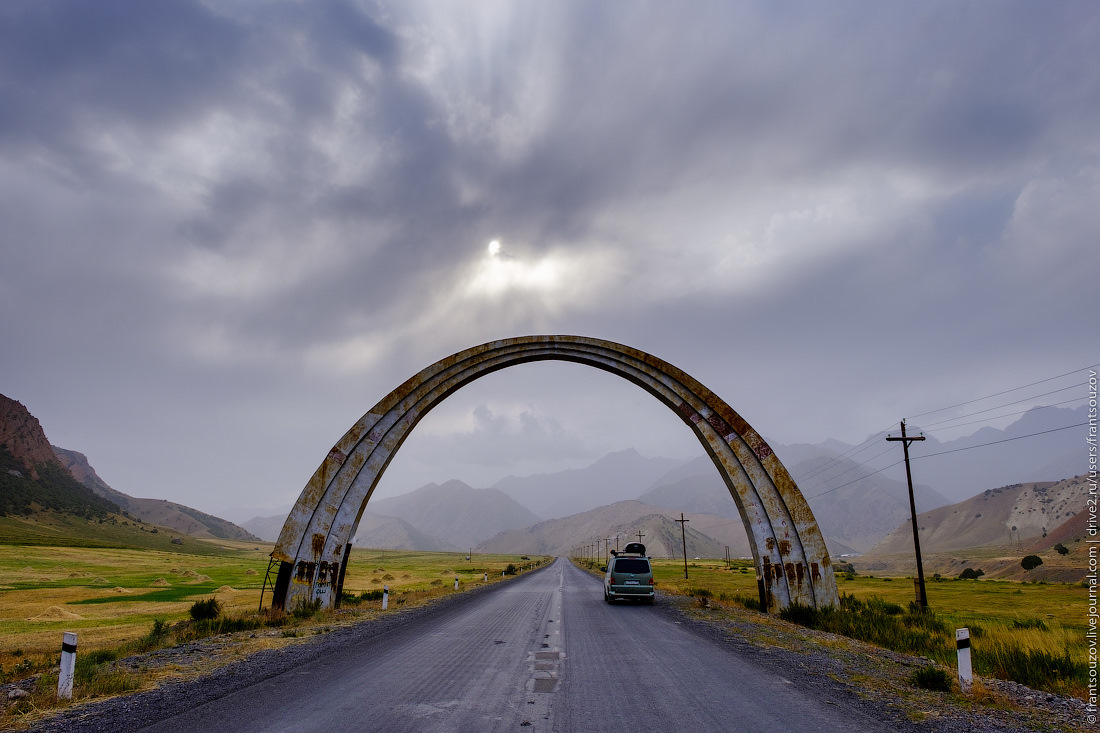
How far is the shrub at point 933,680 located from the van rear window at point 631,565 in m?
15.2

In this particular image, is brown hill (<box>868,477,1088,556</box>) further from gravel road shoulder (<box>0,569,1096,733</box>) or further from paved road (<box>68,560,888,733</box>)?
paved road (<box>68,560,888,733</box>)

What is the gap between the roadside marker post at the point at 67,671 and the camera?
7414 mm

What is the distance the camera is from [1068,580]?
169ft

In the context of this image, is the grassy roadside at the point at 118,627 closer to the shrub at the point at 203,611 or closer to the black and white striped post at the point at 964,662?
the shrub at the point at 203,611

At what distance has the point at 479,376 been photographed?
2323 cm

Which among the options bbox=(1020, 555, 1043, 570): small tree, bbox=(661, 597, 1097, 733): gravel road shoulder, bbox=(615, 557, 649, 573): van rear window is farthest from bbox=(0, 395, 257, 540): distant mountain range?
bbox=(1020, 555, 1043, 570): small tree

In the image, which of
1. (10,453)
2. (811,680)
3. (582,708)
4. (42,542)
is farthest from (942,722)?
(10,453)

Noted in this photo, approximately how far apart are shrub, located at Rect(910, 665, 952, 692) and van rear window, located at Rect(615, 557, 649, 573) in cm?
1522

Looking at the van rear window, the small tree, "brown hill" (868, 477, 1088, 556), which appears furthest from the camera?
"brown hill" (868, 477, 1088, 556)

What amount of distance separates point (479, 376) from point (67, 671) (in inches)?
650

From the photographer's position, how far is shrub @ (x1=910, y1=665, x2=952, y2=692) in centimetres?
799

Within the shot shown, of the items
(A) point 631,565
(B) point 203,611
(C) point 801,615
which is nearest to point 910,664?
(C) point 801,615

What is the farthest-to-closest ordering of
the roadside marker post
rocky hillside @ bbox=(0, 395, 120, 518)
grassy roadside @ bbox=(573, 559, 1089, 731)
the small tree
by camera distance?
rocky hillside @ bbox=(0, 395, 120, 518)
the small tree
the roadside marker post
grassy roadside @ bbox=(573, 559, 1089, 731)

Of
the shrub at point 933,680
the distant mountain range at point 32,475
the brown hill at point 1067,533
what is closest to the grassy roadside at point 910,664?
the shrub at point 933,680
